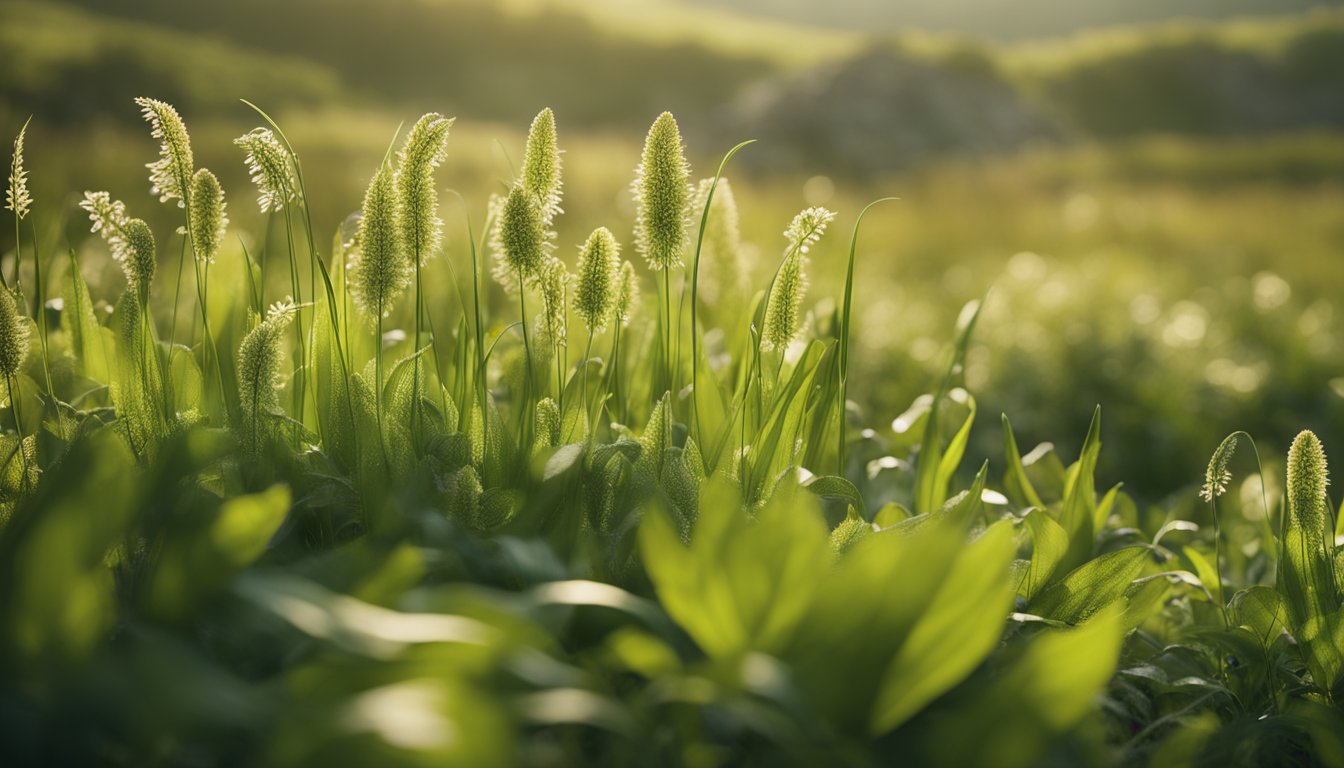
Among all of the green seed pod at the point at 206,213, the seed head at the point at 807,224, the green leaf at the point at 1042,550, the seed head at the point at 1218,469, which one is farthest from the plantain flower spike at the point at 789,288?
the green seed pod at the point at 206,213

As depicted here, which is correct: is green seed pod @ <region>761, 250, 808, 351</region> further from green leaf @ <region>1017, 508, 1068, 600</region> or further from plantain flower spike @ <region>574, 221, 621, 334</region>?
green leaf @ <region>1017, 508, 1068, 600</region>

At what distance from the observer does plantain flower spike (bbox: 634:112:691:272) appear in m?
1.12

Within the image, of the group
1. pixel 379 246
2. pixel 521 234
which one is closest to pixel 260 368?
pixel 379 246

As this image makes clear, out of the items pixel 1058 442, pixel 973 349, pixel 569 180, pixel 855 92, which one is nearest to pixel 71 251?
pixel 1058 442

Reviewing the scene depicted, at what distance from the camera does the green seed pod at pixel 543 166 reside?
1.13 m

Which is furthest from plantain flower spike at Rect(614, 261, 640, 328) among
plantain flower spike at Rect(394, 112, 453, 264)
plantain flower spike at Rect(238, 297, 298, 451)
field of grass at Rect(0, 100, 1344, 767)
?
plantain flower spike at Rect(238, 297, 298, 451)

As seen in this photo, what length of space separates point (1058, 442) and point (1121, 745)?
321 centimetres

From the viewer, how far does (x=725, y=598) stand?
30.3 inches

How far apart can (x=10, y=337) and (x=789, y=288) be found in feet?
2.76

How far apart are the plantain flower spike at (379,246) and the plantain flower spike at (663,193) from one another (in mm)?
274

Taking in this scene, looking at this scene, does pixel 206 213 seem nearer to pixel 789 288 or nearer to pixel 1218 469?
pixel 789 288

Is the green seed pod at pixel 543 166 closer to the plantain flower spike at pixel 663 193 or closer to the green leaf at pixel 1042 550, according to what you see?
the plantain flower spike at pixel 663 193

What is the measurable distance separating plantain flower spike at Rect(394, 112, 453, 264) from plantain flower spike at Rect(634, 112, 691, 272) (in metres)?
0.22

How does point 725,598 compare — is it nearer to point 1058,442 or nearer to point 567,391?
point 567,391
